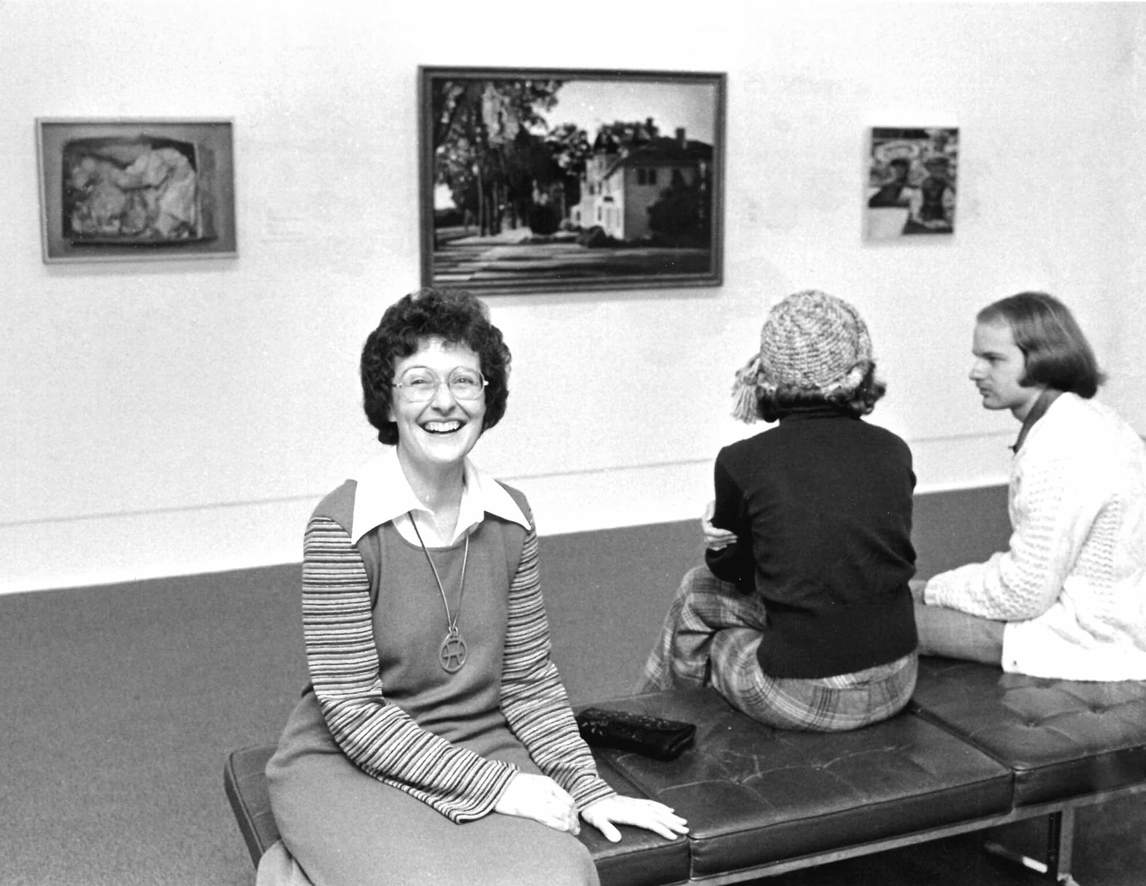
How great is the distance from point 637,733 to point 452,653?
2.48 feet

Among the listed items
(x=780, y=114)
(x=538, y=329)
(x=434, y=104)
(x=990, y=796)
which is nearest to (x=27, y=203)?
(x=434, y=104)

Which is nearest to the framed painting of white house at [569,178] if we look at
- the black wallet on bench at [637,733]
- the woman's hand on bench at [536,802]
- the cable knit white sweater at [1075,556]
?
the cable knit white sweater at [1075,556]

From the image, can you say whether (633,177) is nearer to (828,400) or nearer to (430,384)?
(828,400)

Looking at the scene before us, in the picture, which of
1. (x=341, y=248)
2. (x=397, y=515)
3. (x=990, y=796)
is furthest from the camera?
(x=341, y=248)

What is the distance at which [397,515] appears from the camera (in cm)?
354

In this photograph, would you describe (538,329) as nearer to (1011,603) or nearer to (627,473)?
(627,473)

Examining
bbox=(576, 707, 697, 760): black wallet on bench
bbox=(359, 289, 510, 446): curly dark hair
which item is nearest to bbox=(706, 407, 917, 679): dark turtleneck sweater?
bbox=(576, 707, 697, 760): black wallet on bench

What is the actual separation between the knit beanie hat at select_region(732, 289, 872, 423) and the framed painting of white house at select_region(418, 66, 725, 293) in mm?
4428

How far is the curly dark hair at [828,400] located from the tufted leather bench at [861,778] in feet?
3.05

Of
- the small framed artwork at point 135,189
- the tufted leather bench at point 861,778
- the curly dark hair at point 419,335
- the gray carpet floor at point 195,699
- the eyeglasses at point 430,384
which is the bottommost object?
the gray carpet floor at point 195,699

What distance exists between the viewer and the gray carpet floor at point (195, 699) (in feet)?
15.6

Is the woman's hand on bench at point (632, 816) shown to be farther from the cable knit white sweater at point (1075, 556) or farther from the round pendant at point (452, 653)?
the cable knit white sweater at point (1075, 556)

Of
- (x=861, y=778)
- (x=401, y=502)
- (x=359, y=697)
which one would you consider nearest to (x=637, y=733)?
(x=861, y=778)

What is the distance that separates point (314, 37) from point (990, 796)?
5.76 m
